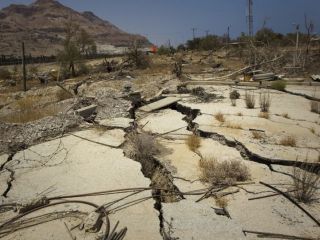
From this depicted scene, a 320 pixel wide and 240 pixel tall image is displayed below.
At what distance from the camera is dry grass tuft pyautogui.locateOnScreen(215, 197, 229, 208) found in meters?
3.89

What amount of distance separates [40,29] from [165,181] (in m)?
117

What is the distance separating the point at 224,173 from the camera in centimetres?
447

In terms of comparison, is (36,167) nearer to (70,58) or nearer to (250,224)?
(250,224)

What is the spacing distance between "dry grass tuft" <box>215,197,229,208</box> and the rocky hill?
235 ft

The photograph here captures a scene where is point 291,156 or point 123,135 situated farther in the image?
point 123,135

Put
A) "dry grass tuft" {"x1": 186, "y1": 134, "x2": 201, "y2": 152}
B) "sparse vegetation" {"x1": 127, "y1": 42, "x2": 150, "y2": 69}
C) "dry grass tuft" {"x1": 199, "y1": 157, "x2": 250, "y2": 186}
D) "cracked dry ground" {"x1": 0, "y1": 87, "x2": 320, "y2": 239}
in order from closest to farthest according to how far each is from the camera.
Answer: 1. "cracked dry ground" {"x1": 0, "y1": 87, "x2": 320, "y2": 239}
2. "dry grass tuft" {"x1": 199, "y1": 157, "x2": 250, "y2": 186}
3. "dry grass tuft" {"x1": 186, "y1": 134, "x2": 201, "y2": 152}
4. "sparse vegetation" {"x1": 127, "y1": 42, "x2": 150, "y2": 69}

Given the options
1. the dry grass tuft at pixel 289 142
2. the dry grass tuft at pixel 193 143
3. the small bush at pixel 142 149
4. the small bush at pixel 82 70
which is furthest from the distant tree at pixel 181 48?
the small bush at pixel 142 149

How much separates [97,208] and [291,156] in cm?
313

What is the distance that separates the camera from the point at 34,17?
429 feet

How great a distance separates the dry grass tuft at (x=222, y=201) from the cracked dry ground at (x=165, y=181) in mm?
36

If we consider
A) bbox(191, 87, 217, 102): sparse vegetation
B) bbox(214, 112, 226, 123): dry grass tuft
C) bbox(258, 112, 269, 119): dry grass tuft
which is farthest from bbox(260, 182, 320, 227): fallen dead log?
bbox(191, 87, 217, 102): sparse vegetation

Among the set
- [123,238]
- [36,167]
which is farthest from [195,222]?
[36,167]

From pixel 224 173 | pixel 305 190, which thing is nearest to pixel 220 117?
pixel 224 173

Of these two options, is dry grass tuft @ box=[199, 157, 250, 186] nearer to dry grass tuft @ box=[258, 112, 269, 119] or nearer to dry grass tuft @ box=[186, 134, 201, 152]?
dry grass tuft @ box=[186, 134, 201, 152]
